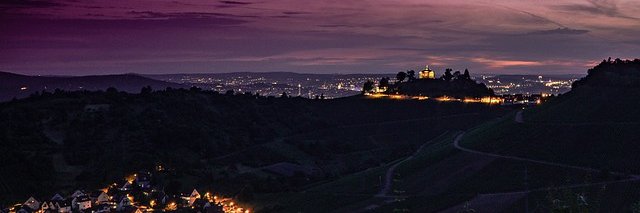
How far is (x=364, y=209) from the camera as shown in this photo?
190 feet

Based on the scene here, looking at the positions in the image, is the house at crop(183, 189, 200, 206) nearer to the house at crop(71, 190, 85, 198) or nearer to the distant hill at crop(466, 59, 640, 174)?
the house at crop(71, 190, 85, 198)

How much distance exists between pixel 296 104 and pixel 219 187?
65.4 metres

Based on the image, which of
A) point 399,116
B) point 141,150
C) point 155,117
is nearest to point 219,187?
point 141,150

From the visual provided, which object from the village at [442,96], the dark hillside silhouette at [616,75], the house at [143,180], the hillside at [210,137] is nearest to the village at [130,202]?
the house at [143,180]

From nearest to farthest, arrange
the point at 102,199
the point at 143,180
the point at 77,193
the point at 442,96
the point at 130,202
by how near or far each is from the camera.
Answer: the point at 77,193 → the point at 102,199 → the point at 130,202 → the point at 143,180 → the point at 442,96

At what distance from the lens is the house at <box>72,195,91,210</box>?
64.6 meters

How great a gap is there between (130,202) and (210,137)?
36.3 meters

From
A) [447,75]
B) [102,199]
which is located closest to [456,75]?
[447,75]

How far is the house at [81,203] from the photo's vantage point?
64.6m

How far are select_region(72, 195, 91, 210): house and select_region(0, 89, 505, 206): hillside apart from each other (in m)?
6.93

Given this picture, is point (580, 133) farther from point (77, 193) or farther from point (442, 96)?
point (442, 96)

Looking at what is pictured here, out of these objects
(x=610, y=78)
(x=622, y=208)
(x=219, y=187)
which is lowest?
(x=219, y=187)

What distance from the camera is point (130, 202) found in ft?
226

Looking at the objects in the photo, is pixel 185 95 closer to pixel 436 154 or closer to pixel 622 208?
pixel 436 154
